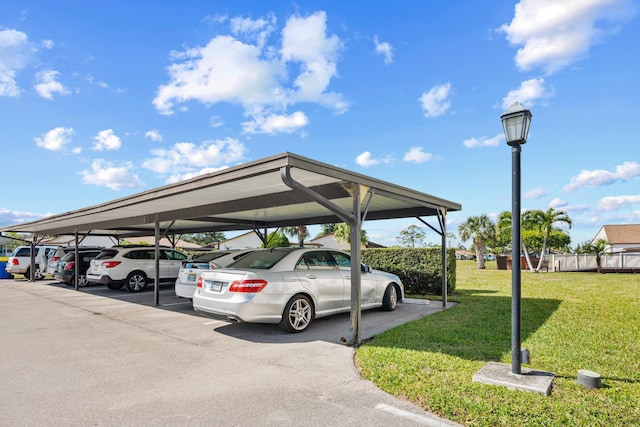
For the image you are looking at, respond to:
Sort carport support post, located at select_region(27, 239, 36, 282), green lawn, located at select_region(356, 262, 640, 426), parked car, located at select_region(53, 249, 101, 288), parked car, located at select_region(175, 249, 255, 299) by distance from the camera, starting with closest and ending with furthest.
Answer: green lawn, located at select_region(356, 262, 640, 426)
parked car, located at select_region(175, 249, 255, 299)
parked car, located at select_region(53, 249, 101, 288)
carport support post, located at select_region(27, 239, 36, 282)

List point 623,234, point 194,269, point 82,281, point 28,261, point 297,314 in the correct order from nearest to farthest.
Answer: point 297,314 < point 194,269 < point 82,281 < point 28,261 < point 623,234

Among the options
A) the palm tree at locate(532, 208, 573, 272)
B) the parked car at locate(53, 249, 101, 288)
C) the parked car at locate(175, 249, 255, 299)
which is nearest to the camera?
the parked car at locate(175, 249, 255, 299)

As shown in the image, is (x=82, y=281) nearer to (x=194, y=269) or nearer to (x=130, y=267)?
(x=130, y=267)

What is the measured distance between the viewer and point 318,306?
266 inches

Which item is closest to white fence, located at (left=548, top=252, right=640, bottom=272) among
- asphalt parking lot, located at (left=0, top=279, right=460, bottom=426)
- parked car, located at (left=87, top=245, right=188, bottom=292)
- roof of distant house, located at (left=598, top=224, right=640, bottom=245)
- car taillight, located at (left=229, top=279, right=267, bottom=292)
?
asphalt parking lot, located at (left=0, top=279, right=460, bottom=426)

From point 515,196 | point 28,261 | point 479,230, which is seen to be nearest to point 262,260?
point 515,196

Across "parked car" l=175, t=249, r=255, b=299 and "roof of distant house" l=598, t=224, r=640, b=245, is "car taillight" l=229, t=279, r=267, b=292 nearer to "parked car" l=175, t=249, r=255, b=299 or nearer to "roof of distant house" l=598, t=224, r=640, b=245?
"parked car" l=175, t=249, r=255, b=299

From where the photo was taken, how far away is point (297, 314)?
21.0 ft

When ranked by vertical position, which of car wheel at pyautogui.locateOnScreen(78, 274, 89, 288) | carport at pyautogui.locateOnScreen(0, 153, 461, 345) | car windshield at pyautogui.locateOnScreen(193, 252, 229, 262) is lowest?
car wheel at pyautogui.locateOnScreen(78, 274, 89, 288)

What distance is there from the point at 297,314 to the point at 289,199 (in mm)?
2154

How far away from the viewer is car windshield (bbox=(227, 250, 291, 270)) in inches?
259

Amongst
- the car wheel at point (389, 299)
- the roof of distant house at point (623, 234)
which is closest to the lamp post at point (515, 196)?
the car wheel at point (389, 299)

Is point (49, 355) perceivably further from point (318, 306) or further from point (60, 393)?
point (318, 306)

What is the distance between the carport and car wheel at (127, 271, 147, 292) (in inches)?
70.7
